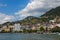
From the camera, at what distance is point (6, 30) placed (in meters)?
186

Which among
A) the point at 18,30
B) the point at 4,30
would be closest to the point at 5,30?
the point at 4,30

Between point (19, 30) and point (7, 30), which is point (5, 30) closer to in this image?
point (7, 30)

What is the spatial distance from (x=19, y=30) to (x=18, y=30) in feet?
3.25

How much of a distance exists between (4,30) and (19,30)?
1580 centimetres

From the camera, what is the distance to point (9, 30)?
186m

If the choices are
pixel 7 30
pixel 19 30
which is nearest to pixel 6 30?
pixel 7 30

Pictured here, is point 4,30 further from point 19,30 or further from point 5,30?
point 19,30

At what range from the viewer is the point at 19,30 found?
18088 centimetres

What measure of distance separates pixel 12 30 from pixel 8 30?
3582 mm

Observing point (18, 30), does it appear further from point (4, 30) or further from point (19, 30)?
point (4, 30)

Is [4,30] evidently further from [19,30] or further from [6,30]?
[19,30]

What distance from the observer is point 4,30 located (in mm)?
189250

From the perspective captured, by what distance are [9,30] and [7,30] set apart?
1722mm

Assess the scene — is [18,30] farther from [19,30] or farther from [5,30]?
[5,30]
